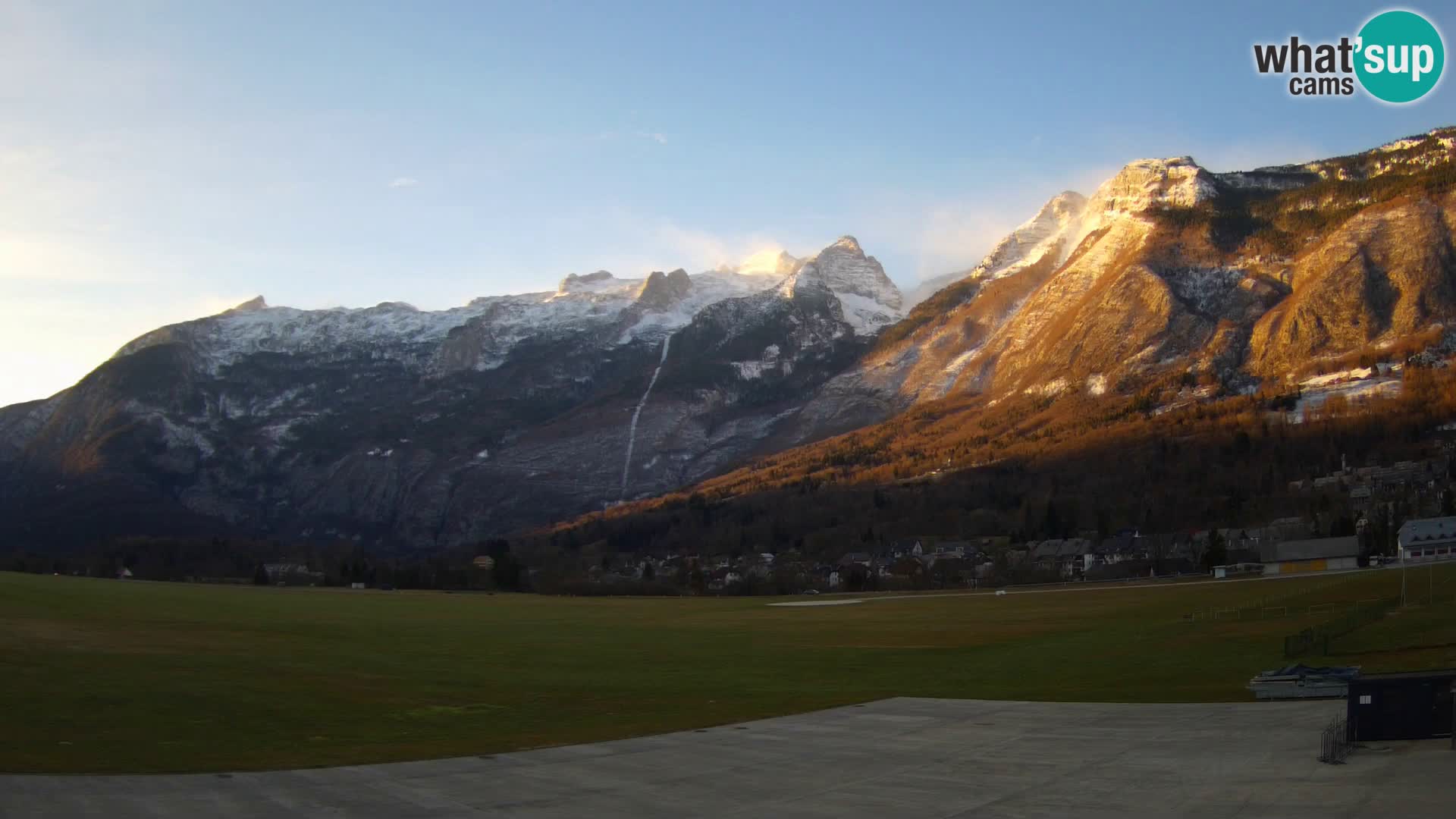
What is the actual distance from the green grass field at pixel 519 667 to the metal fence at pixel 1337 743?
1204cm

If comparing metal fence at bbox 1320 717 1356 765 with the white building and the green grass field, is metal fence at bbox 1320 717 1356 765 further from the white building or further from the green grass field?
the white building

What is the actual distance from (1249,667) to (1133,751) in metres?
20.2

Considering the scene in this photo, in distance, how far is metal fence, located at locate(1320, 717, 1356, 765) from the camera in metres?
27.5

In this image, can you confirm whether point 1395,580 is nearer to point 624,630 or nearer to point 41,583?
point 624,630

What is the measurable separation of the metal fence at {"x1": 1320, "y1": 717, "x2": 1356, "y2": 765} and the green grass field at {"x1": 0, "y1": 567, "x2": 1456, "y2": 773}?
474 inches

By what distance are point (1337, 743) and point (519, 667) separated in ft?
132

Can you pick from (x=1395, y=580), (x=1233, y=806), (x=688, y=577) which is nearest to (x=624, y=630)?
(x=1395, y=580)

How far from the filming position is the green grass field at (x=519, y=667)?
34062 mm

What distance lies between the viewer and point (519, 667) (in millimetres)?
57938

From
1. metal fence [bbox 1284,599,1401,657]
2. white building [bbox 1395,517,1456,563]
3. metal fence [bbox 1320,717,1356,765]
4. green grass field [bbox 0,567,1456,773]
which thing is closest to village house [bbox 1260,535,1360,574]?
white building [bbox 1395,517,1456,563]

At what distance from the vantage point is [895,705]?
42.9m

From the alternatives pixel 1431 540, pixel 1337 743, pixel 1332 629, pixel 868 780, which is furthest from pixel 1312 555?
pixel 868 780

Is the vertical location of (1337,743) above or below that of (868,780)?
above

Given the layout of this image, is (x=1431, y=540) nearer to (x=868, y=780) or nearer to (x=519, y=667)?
(x=519, y=667)
